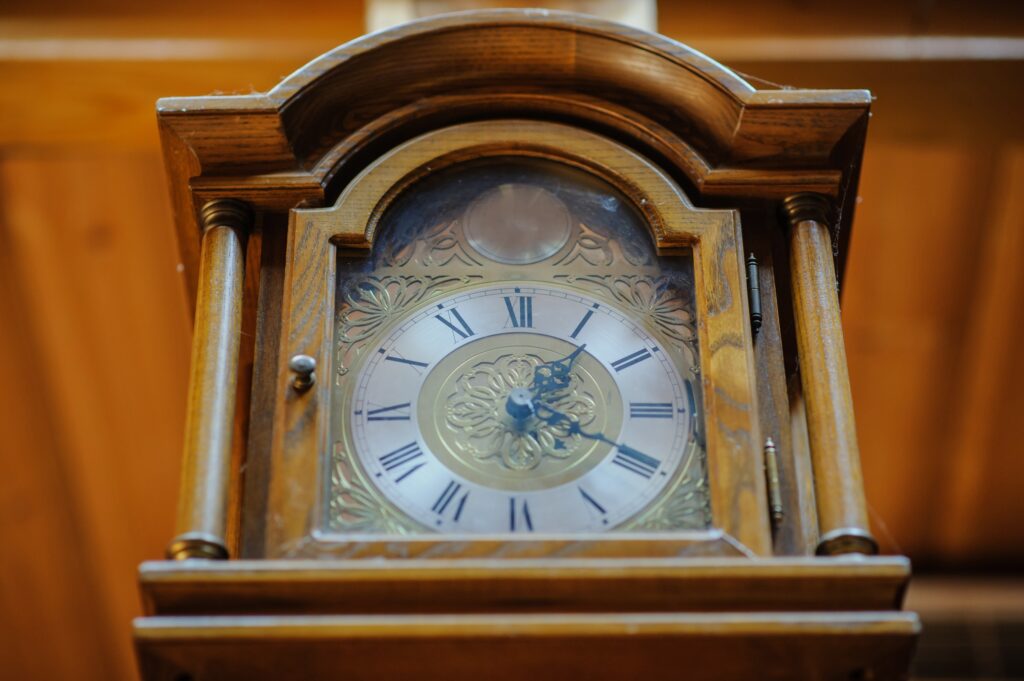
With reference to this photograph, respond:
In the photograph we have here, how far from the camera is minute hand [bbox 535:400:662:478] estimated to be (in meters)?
2.02

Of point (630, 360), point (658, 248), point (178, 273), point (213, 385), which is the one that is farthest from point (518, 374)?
point (178, 273)

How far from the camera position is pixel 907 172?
379 centimetres

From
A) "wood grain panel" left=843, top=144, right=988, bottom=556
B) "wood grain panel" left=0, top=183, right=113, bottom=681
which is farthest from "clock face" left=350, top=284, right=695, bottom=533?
"wood grain panel" left=0, top=183, right=113, bottom=681

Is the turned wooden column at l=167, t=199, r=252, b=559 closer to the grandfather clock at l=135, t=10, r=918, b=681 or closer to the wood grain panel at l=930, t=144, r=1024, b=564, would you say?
the grandfather clock at l=135, t=10, r=918, b=681

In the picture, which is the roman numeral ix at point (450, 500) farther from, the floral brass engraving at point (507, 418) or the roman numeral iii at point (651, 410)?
the roman numeral iii at point (651, 410)

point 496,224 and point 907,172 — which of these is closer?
point 496,224

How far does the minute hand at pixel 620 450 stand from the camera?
6.63ft

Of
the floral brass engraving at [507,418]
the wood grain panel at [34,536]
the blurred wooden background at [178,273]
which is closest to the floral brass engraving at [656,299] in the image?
the floral brass engraving at [507,418]

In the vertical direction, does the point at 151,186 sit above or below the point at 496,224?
above

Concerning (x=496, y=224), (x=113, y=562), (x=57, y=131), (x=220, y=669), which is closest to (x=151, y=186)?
(x=57, y=131)

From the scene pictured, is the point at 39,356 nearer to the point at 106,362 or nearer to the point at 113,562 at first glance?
the point at 106,362

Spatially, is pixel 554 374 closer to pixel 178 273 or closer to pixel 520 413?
pixel 520 413

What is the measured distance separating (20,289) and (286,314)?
194cm

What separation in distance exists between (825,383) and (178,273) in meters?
2.14
